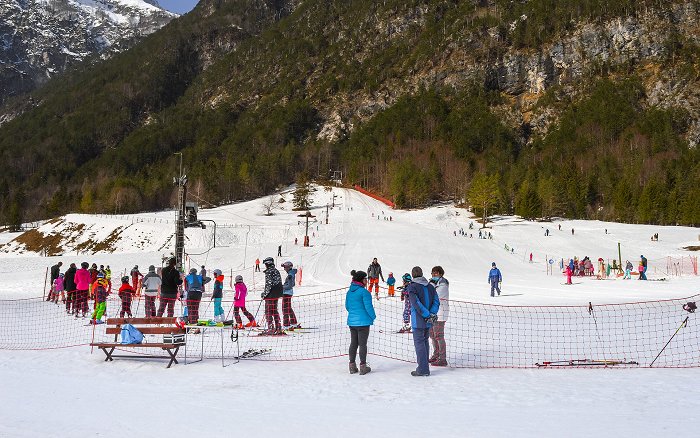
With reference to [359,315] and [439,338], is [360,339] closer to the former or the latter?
[359,315]

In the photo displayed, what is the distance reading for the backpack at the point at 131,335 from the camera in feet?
33.2

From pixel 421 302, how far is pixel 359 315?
1.02 m

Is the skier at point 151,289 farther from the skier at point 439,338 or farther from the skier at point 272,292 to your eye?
the skier at point 439,338

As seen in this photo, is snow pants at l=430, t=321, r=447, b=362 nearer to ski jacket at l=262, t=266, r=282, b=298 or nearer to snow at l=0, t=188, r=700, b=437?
snow at l=0, t=188, r=700, b=437

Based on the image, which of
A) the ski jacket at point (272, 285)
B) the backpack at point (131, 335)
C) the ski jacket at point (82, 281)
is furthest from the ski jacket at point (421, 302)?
the ski jacket at point (82, 281)

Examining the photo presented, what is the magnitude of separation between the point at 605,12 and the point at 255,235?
447 ft

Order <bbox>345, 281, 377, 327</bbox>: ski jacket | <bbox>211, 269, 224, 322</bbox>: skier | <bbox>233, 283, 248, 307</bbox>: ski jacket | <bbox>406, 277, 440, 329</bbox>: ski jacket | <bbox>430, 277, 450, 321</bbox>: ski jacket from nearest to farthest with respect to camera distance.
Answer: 1. <bbox>406, 277, 440, 329</bbox>: ski jacket
2. <bbox>345, 281, 377, 327</bbox>: ski jacket
3. <bbox>430, 277, 450, 321</bbox>: ski jacket
4. <bbox>233, 283, 248, 307</bbox>: ski jacket
5. <bbox>211, 269, 224, 322</bbox>: skier

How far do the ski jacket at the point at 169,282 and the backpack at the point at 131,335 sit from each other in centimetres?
233

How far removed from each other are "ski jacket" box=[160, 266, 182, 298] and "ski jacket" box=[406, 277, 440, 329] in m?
6.92

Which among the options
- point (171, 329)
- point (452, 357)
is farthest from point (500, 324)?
point (171, 329)

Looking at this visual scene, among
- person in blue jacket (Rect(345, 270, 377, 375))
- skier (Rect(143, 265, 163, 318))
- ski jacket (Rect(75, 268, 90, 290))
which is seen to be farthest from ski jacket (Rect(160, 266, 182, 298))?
person in blue jacket (Rect(345, 270, 377, 375))

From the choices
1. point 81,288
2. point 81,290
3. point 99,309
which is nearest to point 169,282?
point 99,309

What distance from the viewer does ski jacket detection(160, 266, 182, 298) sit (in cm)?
1262

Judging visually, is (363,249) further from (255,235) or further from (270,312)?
(270,312)
